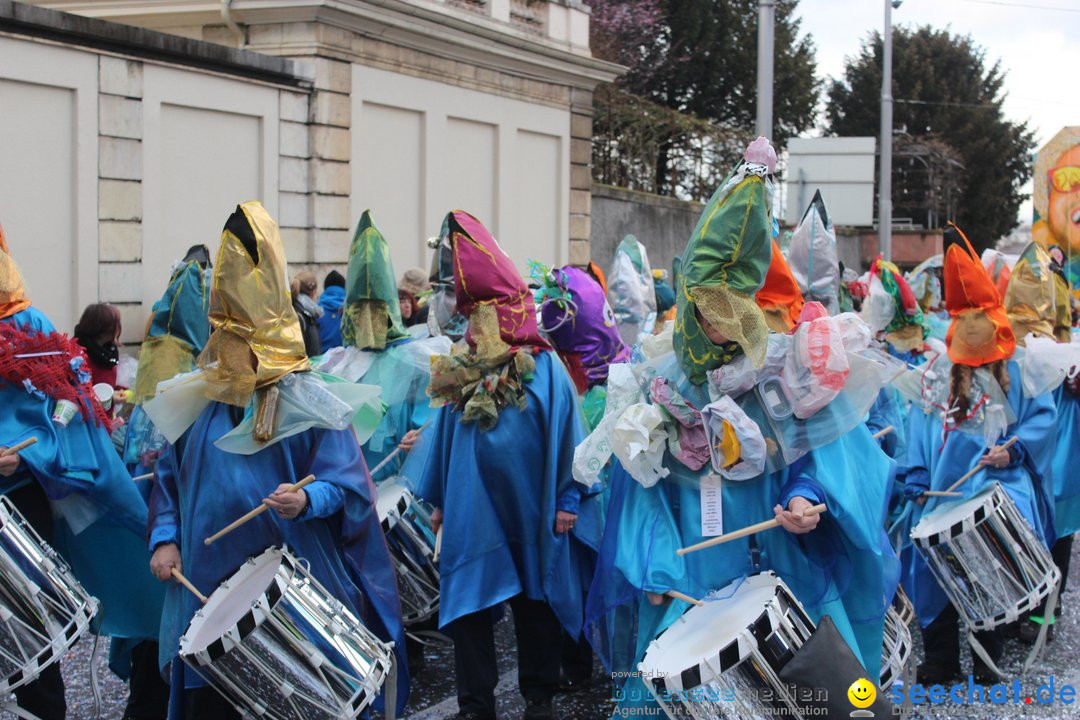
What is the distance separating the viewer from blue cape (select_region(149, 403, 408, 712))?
451 centimetres

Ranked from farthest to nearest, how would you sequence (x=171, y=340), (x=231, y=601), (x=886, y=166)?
(x=886, y=166) → (x=171, y=340) → (x=231, y=601)

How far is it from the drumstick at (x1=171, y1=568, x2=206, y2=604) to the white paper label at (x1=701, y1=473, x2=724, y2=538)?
1.51 metres

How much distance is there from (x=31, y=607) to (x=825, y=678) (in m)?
2.53

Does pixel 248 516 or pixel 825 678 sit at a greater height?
pixel 248 516

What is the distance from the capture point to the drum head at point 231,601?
4.12 metres

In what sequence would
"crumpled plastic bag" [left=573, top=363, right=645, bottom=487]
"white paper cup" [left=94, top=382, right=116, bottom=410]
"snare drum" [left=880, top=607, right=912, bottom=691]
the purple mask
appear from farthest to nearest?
1. the purple mask
2. "white paper cup" [left=94, top=382, right=116, bottom=410]
3. "snare drum" [left=880, top=607, right=912, bottom=691]
4. "crumpled plastic bag" [left=573, top=363, right=645, bottom=487]

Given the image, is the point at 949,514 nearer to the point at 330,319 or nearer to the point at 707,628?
the point at 707,628

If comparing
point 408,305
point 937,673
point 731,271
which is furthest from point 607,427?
point 408,305

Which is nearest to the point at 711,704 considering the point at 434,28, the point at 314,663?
the point at 314,663

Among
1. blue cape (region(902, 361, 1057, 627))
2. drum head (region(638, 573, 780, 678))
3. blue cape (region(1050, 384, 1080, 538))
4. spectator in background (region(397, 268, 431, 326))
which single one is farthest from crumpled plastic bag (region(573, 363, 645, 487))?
spectator in background (region(397, 268, 431, 326))

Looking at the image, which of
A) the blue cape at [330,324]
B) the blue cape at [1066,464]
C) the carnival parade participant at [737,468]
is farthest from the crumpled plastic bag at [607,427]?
the blue cape at [330,324]

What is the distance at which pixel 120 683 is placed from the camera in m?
6.45

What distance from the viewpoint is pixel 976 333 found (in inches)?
257

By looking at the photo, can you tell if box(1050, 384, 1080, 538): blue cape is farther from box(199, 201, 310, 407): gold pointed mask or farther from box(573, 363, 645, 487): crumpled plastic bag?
box(199, 201, 310, 407): gold pointed mask
